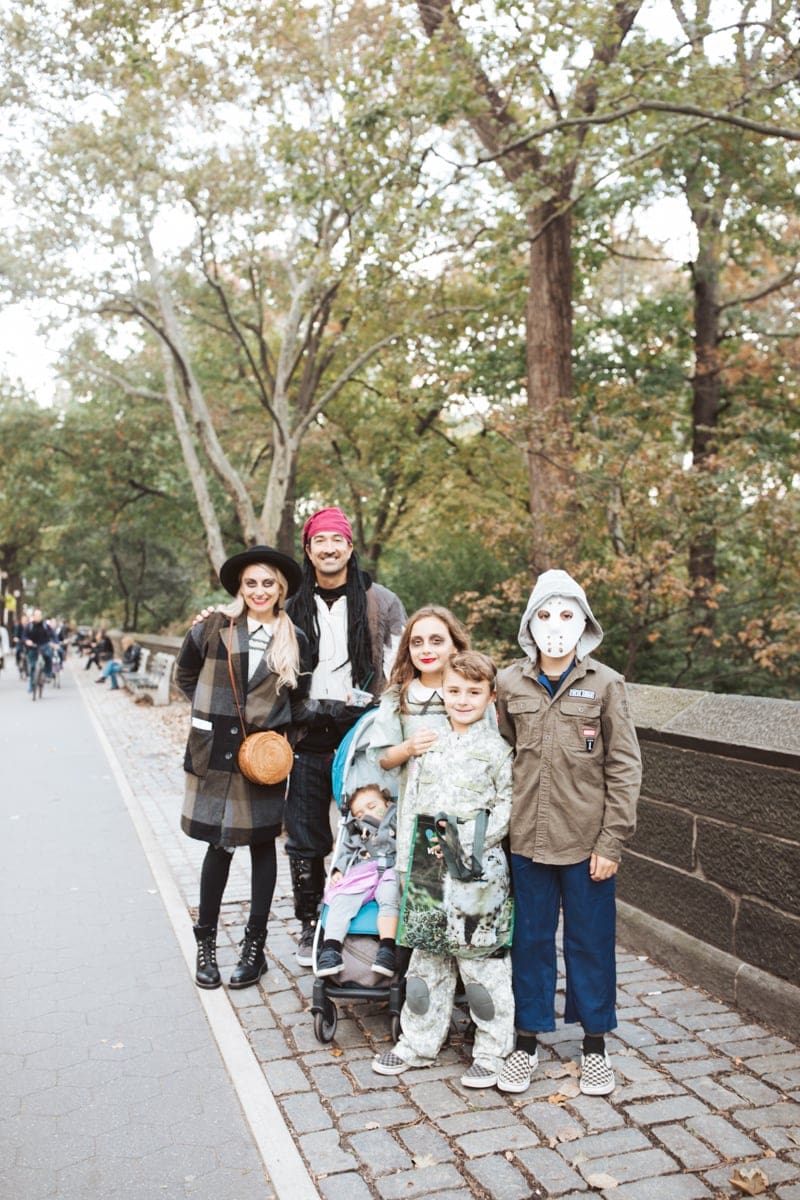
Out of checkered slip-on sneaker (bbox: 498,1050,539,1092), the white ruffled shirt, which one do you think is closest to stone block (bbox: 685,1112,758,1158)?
checkered slip-on sneaker (bbox: 498,1050,539,1092)

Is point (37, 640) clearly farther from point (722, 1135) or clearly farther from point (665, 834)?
point (722, 1135)

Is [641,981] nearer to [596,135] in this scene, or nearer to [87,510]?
[596,135]

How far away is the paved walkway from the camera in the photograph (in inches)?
125

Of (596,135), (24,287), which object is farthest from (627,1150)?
(24,287)

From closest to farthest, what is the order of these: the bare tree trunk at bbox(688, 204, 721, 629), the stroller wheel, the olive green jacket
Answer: the olive green jacket → the stroller wheel → the bare tree trunk at bbox(688, 204, 721, 629)

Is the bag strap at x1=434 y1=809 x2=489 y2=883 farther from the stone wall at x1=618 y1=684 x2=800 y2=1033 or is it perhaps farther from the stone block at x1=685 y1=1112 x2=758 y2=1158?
the stone wall at x1=618 y1=684 x2=800 y2=1033

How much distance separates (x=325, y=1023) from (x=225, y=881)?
0.93 m

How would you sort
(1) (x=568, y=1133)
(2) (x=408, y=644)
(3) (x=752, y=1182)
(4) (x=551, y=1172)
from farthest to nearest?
(2) (x=408, y=644) → (1) (x=568, y=1133) → (4) (x=551, y=1172) → (3) (x=752, y=1182)

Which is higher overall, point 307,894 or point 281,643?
point 281,643

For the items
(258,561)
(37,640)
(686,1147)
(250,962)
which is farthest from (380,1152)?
(37,640)

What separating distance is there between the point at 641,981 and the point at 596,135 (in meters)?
9.41

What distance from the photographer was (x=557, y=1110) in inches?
142

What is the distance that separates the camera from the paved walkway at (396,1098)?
125 inches

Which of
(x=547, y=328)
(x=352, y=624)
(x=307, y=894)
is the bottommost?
(x=307, y=894)
